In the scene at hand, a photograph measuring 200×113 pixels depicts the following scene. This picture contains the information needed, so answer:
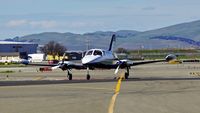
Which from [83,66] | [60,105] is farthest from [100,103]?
[83,66]

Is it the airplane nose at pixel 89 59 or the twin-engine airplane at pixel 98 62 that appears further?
the twin-engine airplane at pixel 98 62

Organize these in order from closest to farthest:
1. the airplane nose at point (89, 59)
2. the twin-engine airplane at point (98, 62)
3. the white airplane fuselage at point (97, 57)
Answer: the airplane nose at point (89, 59)
the white airplane fuselage at point (97, 57)
the twin-engine airplane at point (98, 62)

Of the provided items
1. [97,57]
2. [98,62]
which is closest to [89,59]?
[97,57]

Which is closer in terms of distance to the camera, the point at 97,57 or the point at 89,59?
the point at 89,59

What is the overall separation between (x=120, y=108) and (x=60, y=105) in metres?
2.74

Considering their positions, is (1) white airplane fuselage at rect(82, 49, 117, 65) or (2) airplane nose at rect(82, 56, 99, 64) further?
(1) white airplane fuselage at rect(82, 49, 117, 65)

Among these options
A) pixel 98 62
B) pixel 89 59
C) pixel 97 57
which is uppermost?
pixel 97 57

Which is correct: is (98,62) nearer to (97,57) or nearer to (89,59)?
(97,57)

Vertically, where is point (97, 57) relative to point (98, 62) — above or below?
above

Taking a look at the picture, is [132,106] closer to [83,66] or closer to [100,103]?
[100,103]

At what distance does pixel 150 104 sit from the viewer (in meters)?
21.9

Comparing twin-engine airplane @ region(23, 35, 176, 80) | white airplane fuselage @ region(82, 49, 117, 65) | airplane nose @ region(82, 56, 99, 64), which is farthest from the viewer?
twin-engine airplane @ region(23, 35, 176, 80)

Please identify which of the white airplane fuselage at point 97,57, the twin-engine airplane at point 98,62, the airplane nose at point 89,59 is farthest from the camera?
the twin-engine airplane at point 98,62

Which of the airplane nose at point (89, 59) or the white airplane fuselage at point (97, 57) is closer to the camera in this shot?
the airplane nose at point (89, 59)
